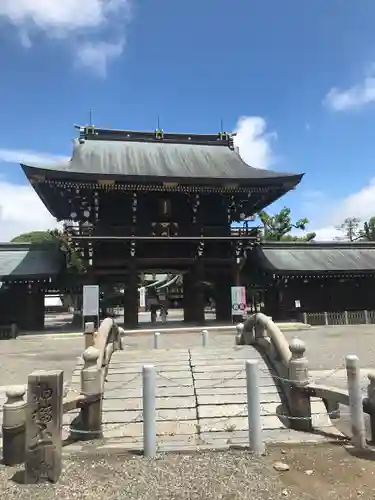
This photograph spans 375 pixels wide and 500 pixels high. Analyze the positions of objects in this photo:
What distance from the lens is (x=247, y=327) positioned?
1024 centimetres

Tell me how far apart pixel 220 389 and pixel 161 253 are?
15.7 meters

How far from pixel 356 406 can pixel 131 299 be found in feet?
56.8

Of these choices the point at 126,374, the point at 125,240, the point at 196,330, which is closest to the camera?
the point at 126,374

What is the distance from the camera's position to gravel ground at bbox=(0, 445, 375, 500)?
436cm

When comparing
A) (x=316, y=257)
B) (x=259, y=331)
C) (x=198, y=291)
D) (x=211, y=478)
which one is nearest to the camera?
(x=211, y=478)

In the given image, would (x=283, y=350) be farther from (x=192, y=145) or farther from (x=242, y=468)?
(x=192, y=145)

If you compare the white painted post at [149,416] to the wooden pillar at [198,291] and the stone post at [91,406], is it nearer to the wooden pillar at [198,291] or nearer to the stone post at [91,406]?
the stone post at [91,406]

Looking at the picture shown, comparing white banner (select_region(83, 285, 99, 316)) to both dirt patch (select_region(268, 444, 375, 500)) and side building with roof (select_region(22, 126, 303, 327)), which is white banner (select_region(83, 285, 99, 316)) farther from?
dirt patch (select_region(268, 444, 375, 500))

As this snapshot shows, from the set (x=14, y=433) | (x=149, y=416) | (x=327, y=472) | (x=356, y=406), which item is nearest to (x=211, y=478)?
(x=149, y=416)

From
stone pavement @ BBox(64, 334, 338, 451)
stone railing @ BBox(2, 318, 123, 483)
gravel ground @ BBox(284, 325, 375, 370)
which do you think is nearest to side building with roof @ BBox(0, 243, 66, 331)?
gravel ground @ BBox(284, 325, 375, 370)

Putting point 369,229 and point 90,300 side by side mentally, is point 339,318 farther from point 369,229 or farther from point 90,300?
point 369,229

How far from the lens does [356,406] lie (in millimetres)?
5637

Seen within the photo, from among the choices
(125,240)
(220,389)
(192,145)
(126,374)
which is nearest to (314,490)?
(220,389)

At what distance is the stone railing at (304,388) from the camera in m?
5.66
